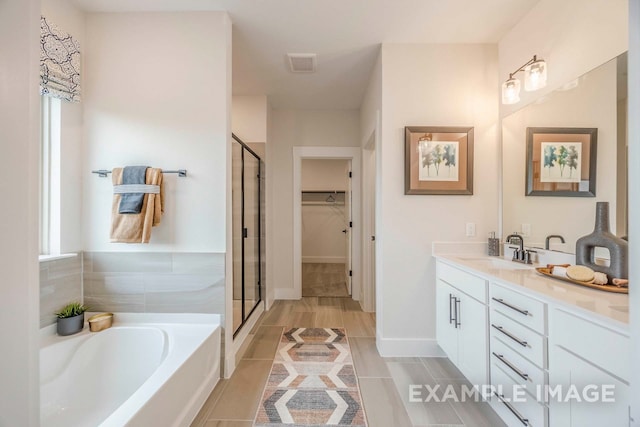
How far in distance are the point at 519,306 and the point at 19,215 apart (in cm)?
190

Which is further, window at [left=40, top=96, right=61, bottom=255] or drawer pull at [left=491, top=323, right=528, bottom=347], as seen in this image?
window at [left=40, top=96, right=61, bottom=255]

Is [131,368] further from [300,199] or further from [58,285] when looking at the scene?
[300,199]

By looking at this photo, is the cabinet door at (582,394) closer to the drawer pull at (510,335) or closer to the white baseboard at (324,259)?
the drawer pull at (510,335)

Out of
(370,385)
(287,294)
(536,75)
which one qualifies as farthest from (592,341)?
(287,294)

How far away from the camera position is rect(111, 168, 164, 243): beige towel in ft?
6.09

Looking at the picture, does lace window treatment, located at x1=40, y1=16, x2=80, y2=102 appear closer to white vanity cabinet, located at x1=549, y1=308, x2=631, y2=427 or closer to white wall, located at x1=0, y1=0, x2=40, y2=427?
white wall, located at x1=0, y1=0, x2=40, y2=427

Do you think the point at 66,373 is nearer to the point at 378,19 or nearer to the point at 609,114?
the point at 378,19

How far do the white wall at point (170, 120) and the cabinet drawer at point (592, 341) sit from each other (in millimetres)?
1918

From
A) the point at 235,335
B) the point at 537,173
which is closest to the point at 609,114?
the point at 537,173

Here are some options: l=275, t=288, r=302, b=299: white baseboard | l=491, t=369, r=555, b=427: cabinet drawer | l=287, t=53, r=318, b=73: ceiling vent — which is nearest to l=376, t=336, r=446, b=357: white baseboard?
l=491, t=369, r=555, b=427: cabinet drawer

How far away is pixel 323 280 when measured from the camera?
492 centimetres

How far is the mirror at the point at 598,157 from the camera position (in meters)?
1.37

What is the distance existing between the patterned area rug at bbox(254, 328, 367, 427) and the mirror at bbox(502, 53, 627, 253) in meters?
1.66

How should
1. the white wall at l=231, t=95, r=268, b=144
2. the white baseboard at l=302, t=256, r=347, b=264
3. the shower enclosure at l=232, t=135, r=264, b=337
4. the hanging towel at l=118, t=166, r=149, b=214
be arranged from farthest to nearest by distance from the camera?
the white baseboard at l=302, t=256, r=347, b=264, the white wall at l=231, t=95, r=268, b=144, the shower enclosure at l=232, t=135, r=264, b=337, the hanging towel at l=118, t=166, r=149, b=214
